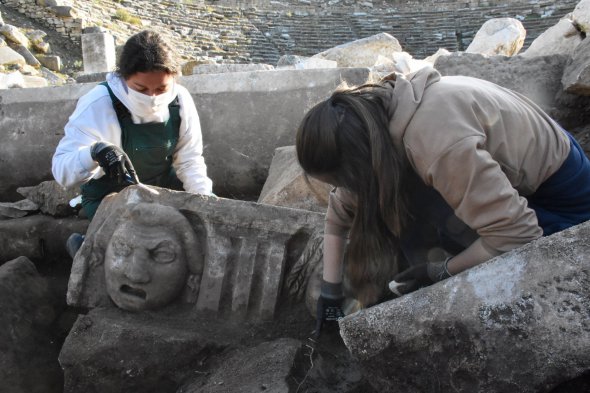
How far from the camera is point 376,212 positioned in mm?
1850

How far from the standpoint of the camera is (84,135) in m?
2.97

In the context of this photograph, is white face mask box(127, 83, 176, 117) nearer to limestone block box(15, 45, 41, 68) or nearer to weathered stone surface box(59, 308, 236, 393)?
weathered stone surface box(59, 308, 236, 393)

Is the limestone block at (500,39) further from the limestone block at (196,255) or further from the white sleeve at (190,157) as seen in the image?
the limestone block at (196,255)

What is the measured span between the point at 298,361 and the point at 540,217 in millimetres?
971

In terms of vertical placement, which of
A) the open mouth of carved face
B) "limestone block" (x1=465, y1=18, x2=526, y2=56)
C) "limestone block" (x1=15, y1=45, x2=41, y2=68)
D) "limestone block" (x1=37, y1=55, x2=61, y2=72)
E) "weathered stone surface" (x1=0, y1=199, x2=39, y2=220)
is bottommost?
"limestone block" (x1=37, y1=55, x2=61, y2=72)

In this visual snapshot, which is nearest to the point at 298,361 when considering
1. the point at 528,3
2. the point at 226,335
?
the point at 226,335

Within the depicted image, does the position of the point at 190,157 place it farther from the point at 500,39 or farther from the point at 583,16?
the point at 500,39

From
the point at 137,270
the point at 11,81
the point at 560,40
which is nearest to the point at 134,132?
the point at 137,270

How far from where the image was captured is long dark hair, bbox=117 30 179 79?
9.20 ft

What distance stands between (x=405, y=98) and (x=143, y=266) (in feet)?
4.65

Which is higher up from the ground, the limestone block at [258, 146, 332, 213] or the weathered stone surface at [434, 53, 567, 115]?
the weathered stone surface at [434, 53, 567, 115]

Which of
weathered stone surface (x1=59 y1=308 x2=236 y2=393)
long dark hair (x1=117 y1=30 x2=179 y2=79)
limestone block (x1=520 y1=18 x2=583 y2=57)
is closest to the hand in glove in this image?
weathered stone surface (x1=59 y1=308 x2=236 y2=393)

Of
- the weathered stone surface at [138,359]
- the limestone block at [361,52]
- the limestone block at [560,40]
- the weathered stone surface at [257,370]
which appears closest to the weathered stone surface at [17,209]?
the weathered stone surface at [138,359]

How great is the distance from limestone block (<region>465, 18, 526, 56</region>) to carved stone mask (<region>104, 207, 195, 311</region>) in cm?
606
